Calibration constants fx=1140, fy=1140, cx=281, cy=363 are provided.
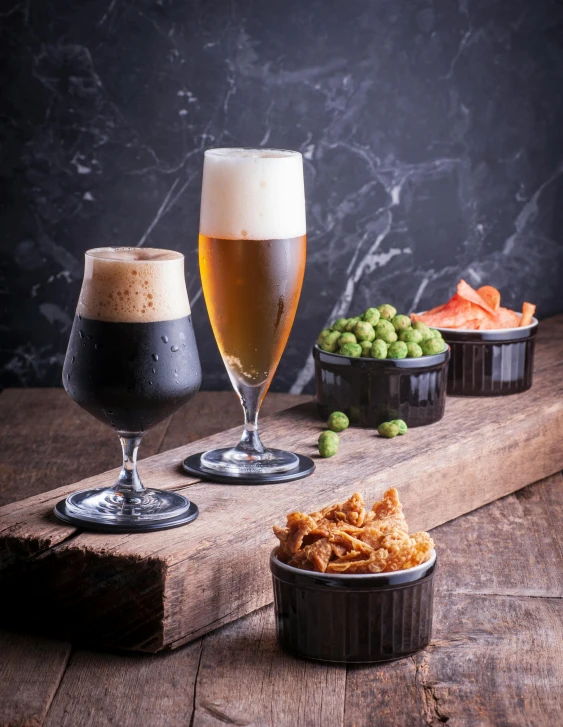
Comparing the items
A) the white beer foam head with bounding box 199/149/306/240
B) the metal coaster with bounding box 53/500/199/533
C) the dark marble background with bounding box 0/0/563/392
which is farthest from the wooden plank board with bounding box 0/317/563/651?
the dark marble background with bounding box 0/0/563/392

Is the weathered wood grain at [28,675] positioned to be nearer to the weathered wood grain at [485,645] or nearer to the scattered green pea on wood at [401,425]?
the weathered wood grain at [485,645]

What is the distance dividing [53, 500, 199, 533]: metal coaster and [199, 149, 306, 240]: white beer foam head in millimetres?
423

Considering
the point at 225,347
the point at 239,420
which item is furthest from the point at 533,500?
the point at 239,420

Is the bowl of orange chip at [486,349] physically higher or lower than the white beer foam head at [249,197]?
lower

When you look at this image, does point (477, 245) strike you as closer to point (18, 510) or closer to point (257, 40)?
point (257, 40)

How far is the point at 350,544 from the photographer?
1.39 m

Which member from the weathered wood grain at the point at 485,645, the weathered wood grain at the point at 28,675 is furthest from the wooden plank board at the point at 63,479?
the weathered wood grain at the point at 485,645

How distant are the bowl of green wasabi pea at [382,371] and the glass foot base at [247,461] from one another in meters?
0.27

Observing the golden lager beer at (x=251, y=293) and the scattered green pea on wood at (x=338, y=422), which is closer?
the golden lager beer at (x=251, y=293)

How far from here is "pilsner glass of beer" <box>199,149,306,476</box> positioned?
167cm

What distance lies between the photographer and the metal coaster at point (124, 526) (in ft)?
4.87

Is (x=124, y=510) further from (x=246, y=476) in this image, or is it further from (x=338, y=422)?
(x=338, y=422)

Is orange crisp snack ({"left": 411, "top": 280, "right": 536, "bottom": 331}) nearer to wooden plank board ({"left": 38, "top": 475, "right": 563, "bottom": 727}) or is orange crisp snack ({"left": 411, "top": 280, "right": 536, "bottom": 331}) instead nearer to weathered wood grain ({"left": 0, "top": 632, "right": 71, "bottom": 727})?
wooden plank board ({"left": 38, "top": 475, "right": 563, "bottom": 727})

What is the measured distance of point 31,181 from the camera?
3.02 metres
